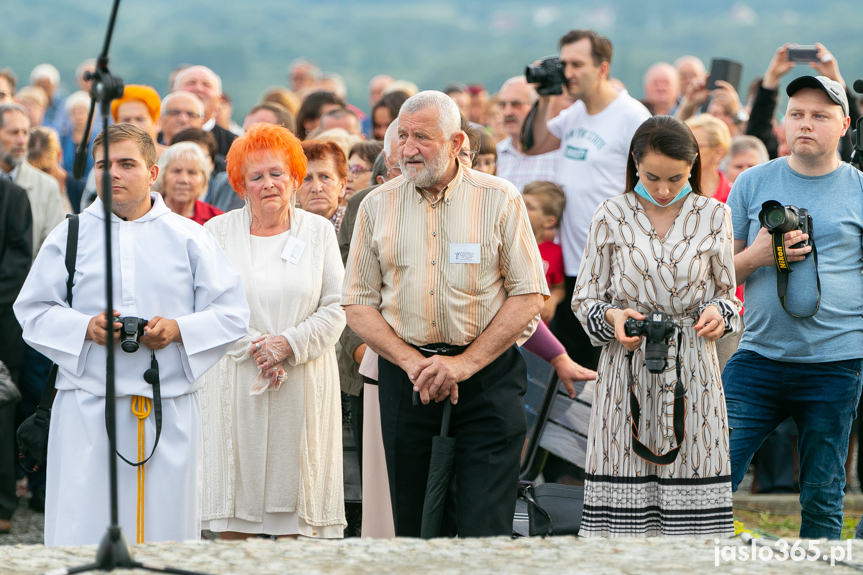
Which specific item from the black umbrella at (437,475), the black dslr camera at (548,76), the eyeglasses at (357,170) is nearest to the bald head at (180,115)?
the eyeglasses at (357,170)

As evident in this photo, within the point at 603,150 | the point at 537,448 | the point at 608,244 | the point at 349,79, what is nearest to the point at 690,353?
the point at 608,244

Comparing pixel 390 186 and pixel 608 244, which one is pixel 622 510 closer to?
pixel 608 244

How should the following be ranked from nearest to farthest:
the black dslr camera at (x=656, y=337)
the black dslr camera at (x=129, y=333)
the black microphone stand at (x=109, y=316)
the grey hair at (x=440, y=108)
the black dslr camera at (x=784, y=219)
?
the black microphone stand at (x=109, y=316) < the black dslr camera at (x=656, y=337) < the black dslr camera at (x=129, y=333) < the grey hair at (x=440, y=108) < the black dslr camera at (x=784, y=219)

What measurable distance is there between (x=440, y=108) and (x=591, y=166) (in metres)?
2.81

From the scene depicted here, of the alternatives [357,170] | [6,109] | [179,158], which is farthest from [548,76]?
[6,109]

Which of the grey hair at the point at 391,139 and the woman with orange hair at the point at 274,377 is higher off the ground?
the grey hair at the point at 391,139

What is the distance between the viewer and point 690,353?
4.78m

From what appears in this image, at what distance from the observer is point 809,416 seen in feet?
17.6

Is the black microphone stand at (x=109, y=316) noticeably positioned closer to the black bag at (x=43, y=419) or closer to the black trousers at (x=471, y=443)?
the black bag at (x=43, y=419)

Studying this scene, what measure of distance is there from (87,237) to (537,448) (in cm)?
272

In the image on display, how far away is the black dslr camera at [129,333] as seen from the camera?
15.5 ft

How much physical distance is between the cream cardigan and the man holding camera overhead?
2.10m

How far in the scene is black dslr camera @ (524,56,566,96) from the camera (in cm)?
768

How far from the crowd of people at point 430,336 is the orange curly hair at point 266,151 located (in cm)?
1
